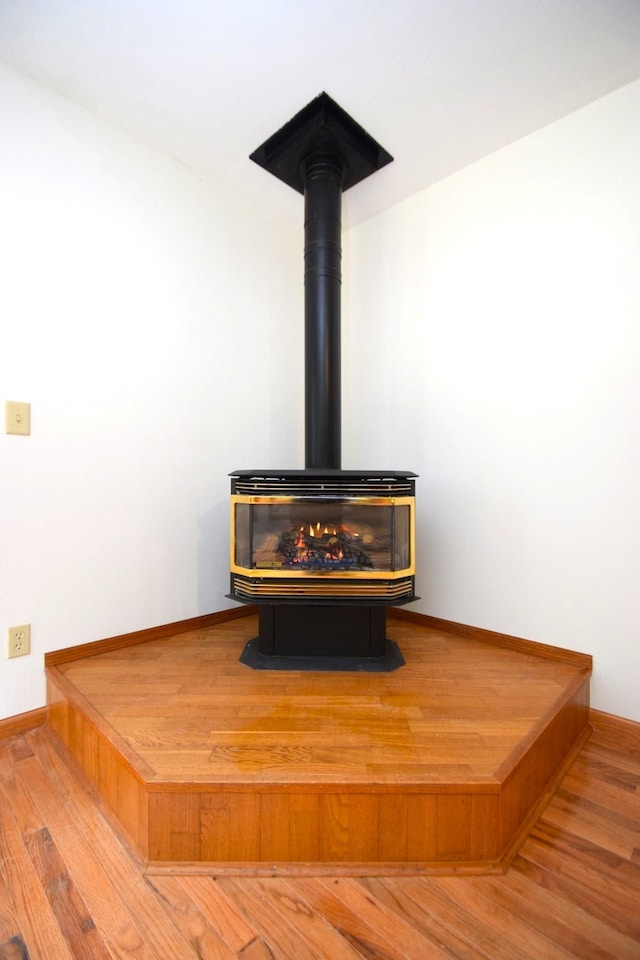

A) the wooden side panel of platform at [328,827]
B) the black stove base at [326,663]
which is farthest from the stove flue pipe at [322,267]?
the wooden side panel of platform at [328,827]

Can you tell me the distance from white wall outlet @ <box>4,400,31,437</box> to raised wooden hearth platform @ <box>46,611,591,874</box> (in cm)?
85

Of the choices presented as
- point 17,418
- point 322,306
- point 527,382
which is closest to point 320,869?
point 17,418

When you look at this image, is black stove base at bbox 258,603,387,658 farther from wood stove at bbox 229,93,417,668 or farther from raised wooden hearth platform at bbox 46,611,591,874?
raised wooden hearth platform at bbox 46,611,591,874

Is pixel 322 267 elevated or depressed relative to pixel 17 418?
elevated

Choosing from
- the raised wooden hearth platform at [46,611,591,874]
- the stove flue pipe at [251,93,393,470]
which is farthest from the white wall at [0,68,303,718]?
the stove flue pipe at [251,93,393,470]

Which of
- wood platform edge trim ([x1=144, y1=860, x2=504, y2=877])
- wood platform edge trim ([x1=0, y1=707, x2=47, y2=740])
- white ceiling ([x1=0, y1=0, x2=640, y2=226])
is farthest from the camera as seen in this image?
wood platform edge trim ([x1=0, y1=707, x2=47, y2=740])

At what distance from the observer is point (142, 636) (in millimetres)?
1895

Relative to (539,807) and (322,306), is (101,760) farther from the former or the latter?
(322,306)

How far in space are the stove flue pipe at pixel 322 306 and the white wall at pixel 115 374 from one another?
52cm

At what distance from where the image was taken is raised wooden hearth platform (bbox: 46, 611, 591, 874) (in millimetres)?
1025

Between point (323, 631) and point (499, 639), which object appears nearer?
point (323, 631)

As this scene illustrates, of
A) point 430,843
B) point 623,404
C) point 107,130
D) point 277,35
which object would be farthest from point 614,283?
point 107,130

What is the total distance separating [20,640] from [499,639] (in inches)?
75.4

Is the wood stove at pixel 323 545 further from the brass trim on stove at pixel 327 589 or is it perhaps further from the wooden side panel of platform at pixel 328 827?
the wooden side panel of platform at pixel 328 827
